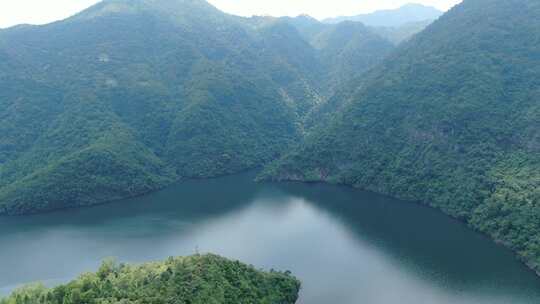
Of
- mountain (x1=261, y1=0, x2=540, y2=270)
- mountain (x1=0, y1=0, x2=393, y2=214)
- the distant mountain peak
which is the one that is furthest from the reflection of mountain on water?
the distant mountain peak

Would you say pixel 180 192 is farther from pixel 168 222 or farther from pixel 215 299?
pixel 215 299

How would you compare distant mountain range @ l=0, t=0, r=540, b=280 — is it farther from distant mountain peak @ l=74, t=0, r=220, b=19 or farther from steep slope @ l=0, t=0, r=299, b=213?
distant mountain peak @ l=74, t=0, r=220, b=19

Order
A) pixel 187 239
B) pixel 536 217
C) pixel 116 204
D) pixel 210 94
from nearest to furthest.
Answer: pixel 536 217 < pixel 187 239 < pixel 116 204 < pixel 210 94

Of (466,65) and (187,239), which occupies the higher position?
(466,65)

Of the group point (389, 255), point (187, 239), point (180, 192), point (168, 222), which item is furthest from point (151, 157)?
point (389, 255)

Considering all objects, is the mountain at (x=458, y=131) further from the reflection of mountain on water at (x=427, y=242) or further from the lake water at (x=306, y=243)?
the lake water at (x=306, y=243)

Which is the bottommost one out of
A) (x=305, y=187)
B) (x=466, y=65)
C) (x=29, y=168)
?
(x=305, y=187)

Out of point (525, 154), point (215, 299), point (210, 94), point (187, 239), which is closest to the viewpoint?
point (215, 299)
